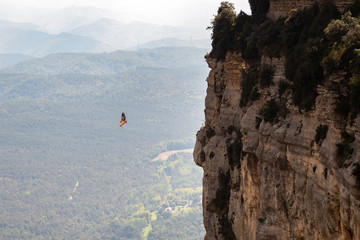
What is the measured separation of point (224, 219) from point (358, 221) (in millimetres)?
16890

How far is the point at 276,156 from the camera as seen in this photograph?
28.2 meters

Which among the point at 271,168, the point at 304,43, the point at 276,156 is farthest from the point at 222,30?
the point at 276,156

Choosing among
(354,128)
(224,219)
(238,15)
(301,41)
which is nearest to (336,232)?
(354,128)

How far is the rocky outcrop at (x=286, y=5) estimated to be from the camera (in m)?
27.0

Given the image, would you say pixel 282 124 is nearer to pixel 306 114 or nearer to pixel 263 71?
pixel 306 114

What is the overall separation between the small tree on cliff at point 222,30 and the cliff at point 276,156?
69 centimetres

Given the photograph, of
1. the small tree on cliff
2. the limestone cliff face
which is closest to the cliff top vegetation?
the small tree on cliff

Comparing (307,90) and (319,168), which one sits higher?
(307,90)

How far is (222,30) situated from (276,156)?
506 inches

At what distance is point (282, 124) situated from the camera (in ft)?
91.9

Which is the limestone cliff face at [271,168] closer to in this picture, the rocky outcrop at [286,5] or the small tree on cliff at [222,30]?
the small tree on cliff at [222,30]

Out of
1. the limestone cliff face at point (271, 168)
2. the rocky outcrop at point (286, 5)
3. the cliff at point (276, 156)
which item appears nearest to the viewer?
the cliff at point (276, 156)

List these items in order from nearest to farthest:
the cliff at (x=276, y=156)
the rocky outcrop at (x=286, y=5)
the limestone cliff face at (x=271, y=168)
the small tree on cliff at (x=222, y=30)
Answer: the cliff at (x=276, y=156), the limestone cliff face at (x=271, y=168), the rocky outcrop at (x=286, y=5), the small tree on cliff at (x=222, y=30)

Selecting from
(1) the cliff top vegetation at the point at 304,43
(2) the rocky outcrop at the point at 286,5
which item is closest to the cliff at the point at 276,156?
(1) the cliff top vegetation at the point at 304,43
